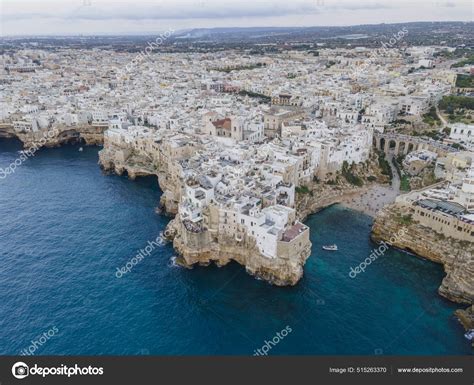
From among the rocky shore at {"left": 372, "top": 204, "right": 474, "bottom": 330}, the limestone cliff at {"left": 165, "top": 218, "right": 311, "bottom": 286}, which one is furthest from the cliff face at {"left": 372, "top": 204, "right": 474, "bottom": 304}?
the limestone cliff at {"left": 165, "top": 218, "right": 311, "bottom": 286}

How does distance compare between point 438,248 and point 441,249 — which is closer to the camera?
point 441,249

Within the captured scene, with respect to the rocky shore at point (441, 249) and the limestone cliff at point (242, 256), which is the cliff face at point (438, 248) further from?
the limestone cliff at point (242, 256)

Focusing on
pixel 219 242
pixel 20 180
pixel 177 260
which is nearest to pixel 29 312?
pixel 177 260

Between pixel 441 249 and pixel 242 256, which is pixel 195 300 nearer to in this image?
pixel 242 256

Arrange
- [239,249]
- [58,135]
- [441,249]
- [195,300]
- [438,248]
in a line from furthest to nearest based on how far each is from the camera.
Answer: [58,135] → [438,248] → [441,249] → [239,249] → [195,300]

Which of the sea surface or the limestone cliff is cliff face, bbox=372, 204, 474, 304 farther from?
the limestone cliff

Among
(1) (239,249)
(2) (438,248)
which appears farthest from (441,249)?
(1) (239,249)

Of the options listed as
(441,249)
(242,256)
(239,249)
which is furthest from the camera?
(441,249)
